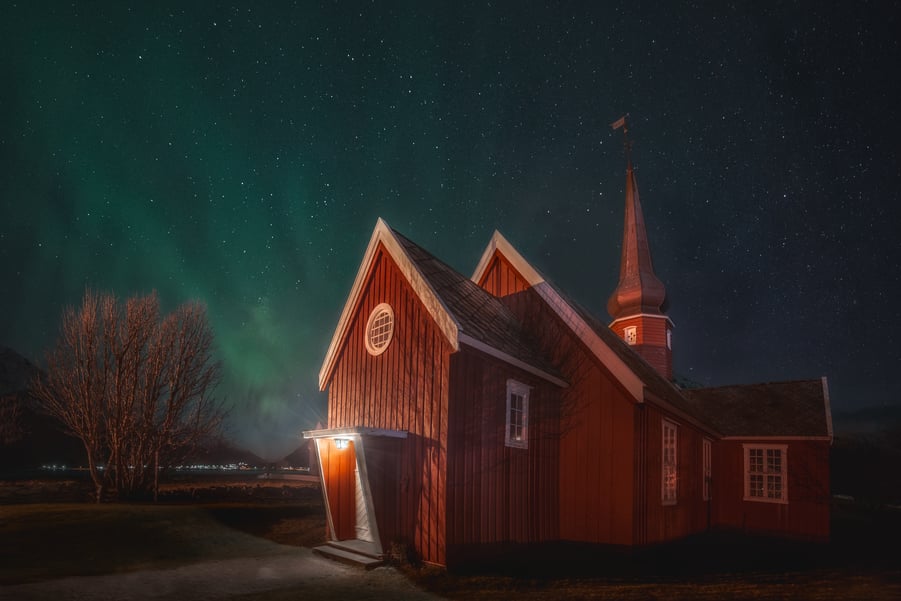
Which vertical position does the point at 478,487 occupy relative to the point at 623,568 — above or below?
above

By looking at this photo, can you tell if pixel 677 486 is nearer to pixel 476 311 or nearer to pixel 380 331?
pixel 476 311

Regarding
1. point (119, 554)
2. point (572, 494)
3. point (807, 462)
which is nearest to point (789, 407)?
point (807, 462)

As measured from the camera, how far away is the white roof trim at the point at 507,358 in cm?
1039

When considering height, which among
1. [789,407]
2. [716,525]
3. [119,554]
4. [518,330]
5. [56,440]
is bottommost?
[56,440]

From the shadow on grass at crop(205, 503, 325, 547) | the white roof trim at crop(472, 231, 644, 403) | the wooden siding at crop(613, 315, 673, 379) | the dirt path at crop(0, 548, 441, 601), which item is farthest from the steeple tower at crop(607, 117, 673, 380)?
the dirt path at crop(0, 548, 441, 601)

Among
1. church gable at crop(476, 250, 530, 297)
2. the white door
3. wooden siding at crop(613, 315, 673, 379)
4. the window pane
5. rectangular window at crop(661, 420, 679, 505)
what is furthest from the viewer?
wooden siding at crop(613, 315, 673, 379)

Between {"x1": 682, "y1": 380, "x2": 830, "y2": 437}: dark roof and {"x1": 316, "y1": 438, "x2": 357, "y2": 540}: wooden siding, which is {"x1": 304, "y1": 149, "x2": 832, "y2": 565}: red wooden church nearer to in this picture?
→ {"x1": 316, "y1": 438, "x2": 357, "y2": 540}: wooden siding

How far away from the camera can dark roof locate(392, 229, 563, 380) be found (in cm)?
1130

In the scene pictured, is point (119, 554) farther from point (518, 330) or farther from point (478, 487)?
point (518, 330)

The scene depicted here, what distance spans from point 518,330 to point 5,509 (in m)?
15.5

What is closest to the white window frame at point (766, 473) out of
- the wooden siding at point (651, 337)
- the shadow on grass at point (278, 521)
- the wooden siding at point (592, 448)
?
the wooden siding at point (651, 337)

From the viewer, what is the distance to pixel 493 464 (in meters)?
11.0

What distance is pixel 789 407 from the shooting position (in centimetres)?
1942

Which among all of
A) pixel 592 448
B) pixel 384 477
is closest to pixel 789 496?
pixel 592 448
